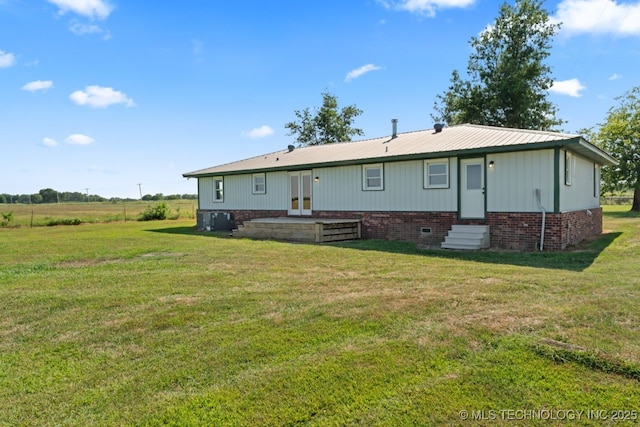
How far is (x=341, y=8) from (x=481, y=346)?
14.0 metres

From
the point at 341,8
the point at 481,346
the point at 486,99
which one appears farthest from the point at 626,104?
the point at 481,346

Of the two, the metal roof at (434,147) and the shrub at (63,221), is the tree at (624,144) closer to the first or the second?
the metal roof at (434,147)

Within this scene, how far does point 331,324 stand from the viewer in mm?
4207

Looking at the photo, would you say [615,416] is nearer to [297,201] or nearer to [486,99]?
[297,201]

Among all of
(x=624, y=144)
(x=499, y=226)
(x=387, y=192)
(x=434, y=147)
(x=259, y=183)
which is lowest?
(x=499, y=226)

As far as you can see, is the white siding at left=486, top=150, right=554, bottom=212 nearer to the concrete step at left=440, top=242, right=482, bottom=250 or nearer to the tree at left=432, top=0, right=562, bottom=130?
the concrete step at left=440, top=242, right=482, bottom=250

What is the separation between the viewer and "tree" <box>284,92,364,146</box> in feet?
129

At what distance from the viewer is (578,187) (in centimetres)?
1246

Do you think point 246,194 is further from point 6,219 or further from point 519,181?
point 6,219

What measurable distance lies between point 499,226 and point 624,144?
25.9 metres

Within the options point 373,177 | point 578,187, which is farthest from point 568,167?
point 373,177

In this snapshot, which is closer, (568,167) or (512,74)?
(568,167)

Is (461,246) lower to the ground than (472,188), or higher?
lower

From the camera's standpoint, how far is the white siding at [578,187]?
10.3 m
